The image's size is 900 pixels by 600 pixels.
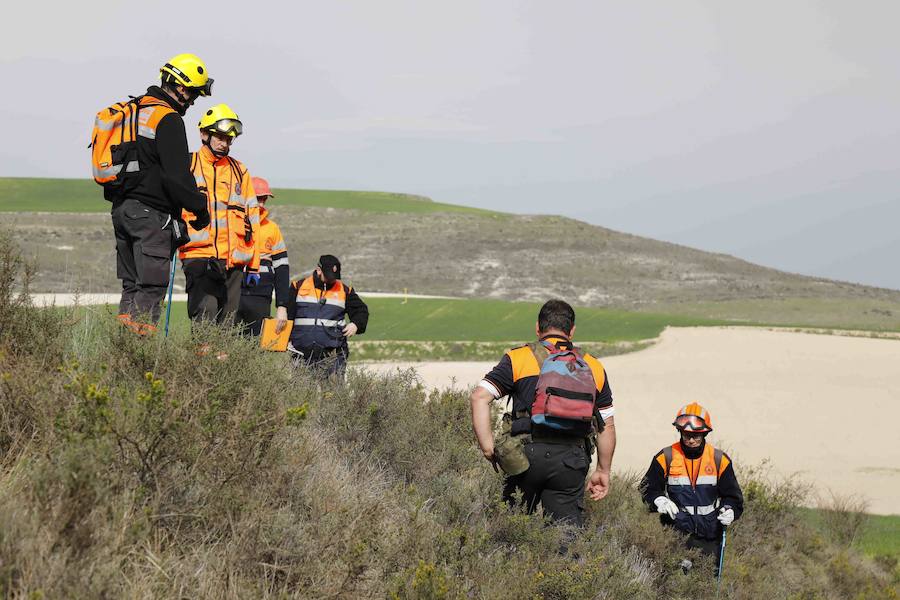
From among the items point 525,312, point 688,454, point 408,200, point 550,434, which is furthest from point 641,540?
point 408,200

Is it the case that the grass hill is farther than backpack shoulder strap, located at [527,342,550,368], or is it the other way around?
the grass hill

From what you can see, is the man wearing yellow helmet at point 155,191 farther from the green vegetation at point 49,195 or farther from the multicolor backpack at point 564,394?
the green vegetation at point 49,195

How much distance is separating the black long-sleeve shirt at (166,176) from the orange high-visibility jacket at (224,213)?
0.67 m

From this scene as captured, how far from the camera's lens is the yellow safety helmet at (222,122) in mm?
6730

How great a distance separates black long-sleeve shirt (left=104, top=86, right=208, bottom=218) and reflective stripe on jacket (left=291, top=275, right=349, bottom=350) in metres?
3.17

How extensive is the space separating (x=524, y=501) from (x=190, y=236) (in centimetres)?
277

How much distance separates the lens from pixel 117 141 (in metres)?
5.88

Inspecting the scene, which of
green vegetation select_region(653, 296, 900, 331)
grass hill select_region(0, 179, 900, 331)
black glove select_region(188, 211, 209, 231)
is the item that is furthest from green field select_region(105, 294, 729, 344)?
black glove select_region(188, 211, 209, 231)

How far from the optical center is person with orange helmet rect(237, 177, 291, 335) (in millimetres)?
8305

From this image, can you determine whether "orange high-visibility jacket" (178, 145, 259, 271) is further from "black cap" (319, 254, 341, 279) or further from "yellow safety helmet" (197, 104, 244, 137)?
"black cap" (319, 254, 341, 279)

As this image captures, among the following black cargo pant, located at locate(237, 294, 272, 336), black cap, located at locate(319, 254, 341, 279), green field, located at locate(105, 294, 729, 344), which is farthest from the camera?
green field, located at locate(105, 294, 729, 344)

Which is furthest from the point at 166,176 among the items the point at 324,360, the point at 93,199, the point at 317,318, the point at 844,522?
the point at 93,199

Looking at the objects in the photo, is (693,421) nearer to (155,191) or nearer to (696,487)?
(696,487)

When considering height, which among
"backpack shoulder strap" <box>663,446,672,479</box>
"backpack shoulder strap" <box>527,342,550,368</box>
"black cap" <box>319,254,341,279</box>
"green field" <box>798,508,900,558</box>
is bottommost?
"green field" <box>798,508,900,558</box>
